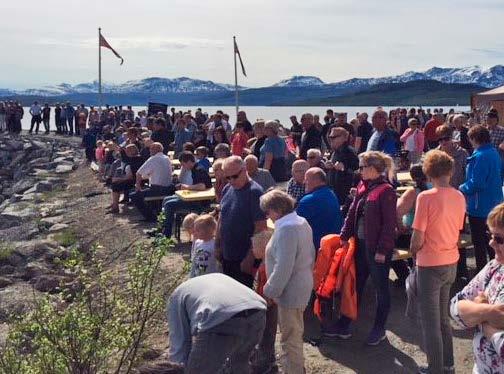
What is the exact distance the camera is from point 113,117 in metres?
27.1

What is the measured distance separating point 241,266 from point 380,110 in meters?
4.94

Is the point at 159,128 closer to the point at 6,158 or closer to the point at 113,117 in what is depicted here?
the point at 113,117

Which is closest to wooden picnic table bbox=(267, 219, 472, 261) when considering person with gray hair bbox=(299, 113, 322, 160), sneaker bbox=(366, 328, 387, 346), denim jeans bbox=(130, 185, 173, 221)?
sneaker bbox=(366, 328, 387, 346)

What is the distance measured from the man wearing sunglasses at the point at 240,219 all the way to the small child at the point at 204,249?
13 cm

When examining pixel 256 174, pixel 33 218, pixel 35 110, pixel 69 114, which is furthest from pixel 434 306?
pixel 35 110

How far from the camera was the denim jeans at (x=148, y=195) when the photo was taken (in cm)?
1163

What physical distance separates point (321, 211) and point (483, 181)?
1.63 meters

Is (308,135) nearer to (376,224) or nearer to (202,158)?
(202,158)

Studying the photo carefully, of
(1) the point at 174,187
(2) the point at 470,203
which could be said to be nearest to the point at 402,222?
(2) the point at 470,203

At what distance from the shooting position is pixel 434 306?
4.84 metres

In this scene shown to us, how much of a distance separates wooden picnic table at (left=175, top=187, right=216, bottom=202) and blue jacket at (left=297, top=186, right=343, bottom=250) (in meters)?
3.90

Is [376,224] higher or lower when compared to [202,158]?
lower

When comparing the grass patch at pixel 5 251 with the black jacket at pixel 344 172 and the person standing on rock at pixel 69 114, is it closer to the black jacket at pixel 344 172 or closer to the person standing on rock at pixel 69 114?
the black jacket at pixel 344 172

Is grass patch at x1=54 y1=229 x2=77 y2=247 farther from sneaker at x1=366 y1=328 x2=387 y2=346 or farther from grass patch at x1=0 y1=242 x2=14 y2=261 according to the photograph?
sneaker at x1=366 y1=328 x2=387 y2=346
